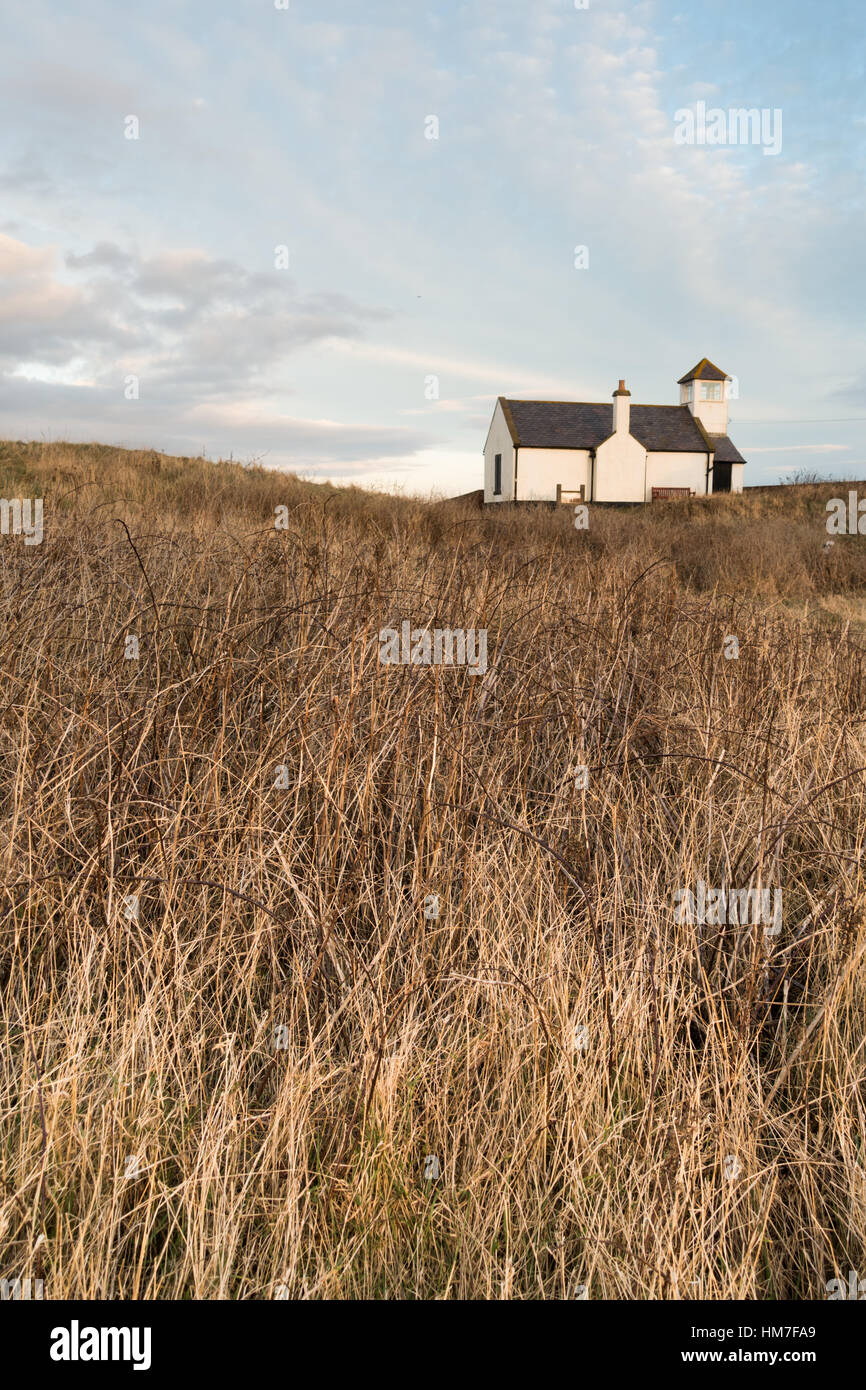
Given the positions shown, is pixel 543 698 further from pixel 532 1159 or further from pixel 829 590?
Answer: pixel 829 590

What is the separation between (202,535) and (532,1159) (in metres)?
5.58

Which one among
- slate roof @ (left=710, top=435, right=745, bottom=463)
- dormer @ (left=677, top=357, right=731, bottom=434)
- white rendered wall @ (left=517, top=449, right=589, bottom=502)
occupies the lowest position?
white rendered wall @ (left=517, top=449, right=589, bottom=502)

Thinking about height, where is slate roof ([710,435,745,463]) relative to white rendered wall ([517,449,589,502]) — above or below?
above

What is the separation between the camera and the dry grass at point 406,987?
1541 mm

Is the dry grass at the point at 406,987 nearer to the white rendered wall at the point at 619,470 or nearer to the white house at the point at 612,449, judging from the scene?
the white house at the point at 612,449

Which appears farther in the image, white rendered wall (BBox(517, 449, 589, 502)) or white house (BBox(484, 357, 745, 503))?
white house (BBox(484, 357, 745, 503))

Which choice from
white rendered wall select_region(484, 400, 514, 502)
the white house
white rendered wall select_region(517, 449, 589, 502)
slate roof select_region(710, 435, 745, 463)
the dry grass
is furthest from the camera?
slate roof select_region(710, 435, 745, 463)

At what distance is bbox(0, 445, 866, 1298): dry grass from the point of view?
60.7 inches

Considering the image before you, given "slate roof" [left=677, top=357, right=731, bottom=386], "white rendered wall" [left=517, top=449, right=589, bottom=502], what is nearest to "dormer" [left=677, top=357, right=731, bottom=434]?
"slate roof" [left=677, top=357, right=731, bottom=386]

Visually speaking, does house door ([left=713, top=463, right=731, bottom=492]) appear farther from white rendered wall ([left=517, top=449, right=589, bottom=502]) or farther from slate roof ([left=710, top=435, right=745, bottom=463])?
white rendered wall ([left=517, top=449, right=589, bottom=502])

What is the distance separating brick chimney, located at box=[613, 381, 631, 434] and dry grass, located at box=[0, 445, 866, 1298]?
31904 mm

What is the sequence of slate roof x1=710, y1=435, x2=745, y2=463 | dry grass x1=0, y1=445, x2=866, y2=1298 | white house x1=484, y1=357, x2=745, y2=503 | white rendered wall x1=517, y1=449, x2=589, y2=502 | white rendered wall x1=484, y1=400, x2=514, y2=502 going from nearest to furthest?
dry grass x1=0, y1=445, x2=866, y2=1298 < white rendered wall x1=517, y1=449, x2=589, y2=502 < white house x1=484, y1=357, x2=745, y2=503 < white rendered wall x1=484, y1=400, x2=514, y2=502 < slate roof x1=710, y1=435, x2=745, y2=463

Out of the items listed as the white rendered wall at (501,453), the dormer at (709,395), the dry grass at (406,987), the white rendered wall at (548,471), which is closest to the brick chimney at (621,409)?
the white rendered wall at (548,471)

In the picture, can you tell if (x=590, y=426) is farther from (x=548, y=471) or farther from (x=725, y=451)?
(x=725, y=451)
